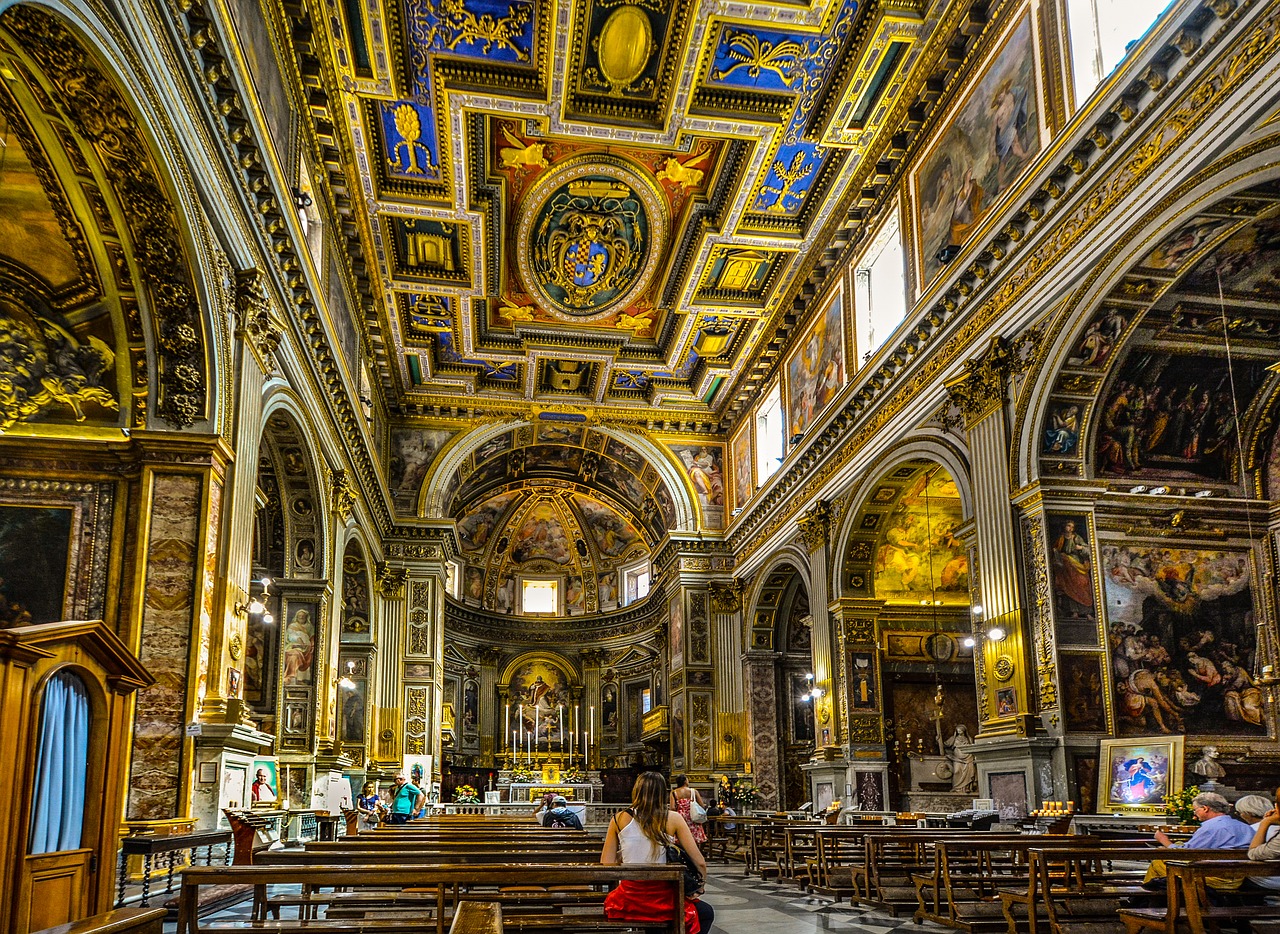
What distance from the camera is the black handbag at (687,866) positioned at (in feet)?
21.0

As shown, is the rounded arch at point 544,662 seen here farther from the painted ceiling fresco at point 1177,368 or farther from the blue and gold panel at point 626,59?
the painted ceiling fresco at point 1177,368

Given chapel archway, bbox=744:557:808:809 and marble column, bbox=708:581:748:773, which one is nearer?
chapel archway, bbox=744:557:808:809

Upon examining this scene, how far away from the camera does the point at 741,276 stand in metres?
22.6

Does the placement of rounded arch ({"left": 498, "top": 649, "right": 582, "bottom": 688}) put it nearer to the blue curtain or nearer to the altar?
the altar

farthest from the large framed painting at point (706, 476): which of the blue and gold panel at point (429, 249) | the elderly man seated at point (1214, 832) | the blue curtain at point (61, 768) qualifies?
the blue curtain at point (61, 768)

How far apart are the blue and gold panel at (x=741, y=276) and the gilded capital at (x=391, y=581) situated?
10251 mm

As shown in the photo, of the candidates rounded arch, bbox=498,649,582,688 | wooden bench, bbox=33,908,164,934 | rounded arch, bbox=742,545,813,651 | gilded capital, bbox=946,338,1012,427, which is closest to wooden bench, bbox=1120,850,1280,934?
wooden bench, bbox=33,908,164,934

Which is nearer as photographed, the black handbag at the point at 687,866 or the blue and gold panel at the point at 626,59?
the black handbag at the point at 687,866

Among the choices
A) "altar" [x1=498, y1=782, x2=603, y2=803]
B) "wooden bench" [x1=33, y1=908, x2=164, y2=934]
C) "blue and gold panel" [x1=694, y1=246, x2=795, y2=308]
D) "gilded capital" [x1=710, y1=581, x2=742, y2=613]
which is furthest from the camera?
"altar" [x1=498, y1=782, x2=603, y2=803]

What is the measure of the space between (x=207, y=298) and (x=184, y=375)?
33.2 inches

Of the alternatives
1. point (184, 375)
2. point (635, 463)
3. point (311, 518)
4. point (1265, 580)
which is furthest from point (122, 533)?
point (635, 463)

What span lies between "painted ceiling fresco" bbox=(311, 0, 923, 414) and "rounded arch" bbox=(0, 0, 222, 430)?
567 centimetres

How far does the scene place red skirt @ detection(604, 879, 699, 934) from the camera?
5906 mm

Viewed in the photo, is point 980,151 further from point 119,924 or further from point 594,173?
point 119,924
